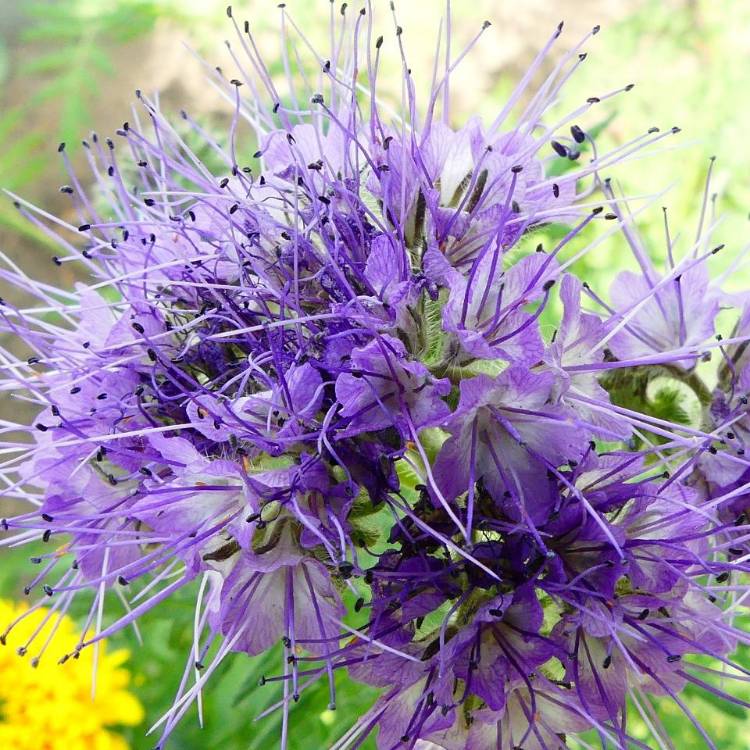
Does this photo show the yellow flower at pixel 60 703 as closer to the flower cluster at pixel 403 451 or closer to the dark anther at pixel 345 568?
the flower cluster at pixel 403 451

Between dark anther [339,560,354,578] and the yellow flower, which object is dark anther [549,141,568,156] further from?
the yellow flower

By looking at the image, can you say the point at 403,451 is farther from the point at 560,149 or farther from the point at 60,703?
the point at 60,703

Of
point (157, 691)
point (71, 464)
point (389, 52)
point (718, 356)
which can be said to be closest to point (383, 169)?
point (71, 464)

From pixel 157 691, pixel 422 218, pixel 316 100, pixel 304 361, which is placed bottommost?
pixel 157 691

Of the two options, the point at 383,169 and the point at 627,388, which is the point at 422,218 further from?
the point at 627,388

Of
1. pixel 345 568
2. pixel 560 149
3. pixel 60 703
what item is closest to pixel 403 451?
pixel 345 568
